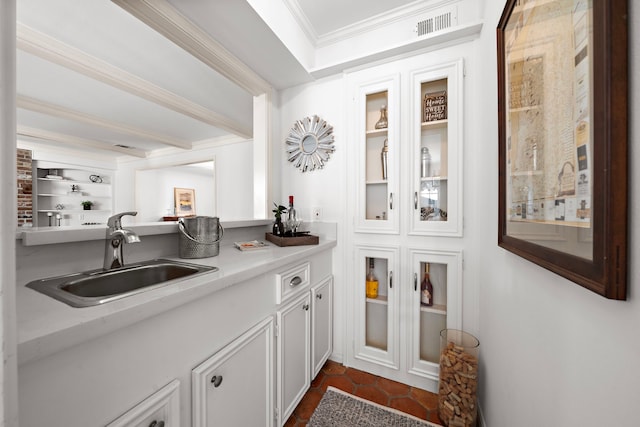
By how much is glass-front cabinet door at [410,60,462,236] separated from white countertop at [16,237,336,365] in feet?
4.15

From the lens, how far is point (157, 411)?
0.67 m

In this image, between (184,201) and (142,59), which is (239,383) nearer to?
(142,59)

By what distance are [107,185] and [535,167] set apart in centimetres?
744

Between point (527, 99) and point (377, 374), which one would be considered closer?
point (527, 99)

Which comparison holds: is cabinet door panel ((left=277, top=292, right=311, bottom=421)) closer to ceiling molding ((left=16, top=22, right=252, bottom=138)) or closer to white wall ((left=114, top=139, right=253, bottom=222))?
ceiling molding ((left=16, top=22, right=252, bottom=138))

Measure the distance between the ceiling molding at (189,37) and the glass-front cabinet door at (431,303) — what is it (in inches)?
69.9

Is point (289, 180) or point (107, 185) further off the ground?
point (107, 185)

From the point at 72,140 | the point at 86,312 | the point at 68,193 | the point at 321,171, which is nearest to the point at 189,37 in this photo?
the point at 321,171

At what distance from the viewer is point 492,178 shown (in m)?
1.17

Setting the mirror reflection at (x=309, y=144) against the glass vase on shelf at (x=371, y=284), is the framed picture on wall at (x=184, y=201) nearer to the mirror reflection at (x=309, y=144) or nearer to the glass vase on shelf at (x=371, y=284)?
the mirror reflection at (x=309, y=144)

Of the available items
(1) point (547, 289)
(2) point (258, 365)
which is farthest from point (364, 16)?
(2) point (258, 365)

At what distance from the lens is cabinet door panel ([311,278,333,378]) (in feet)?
5.11

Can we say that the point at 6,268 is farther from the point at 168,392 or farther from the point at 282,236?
the point at 282,236

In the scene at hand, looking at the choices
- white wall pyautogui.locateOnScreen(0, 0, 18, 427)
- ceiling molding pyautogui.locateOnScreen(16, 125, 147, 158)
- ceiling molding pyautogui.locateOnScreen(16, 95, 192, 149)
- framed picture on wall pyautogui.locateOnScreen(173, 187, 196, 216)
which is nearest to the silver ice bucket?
white wall pyautogui.locateOnScreen(0, 0, 18, 427)
